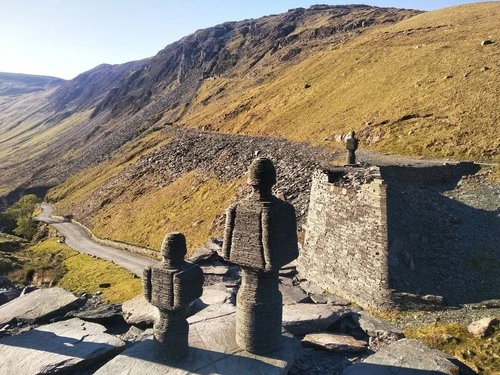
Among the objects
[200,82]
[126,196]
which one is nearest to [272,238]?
[126,196]

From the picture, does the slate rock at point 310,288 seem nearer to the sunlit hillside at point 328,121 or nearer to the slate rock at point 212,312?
the slate rock at point 212,312

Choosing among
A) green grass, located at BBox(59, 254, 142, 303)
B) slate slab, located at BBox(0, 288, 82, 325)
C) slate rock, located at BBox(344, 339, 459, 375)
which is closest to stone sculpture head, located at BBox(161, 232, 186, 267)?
slate rock, located at BBox(344, 339, 459, 375)

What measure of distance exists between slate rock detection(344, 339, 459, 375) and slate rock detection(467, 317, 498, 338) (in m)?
2.78

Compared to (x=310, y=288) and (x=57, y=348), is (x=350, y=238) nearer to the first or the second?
(x=310, y=288)

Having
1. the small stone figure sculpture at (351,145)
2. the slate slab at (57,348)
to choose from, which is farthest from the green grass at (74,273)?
the small stone figure sculpture at (351,145)

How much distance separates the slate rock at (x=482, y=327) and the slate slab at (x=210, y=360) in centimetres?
634

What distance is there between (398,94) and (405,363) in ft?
153

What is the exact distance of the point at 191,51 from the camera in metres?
183

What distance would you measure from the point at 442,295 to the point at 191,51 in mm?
182672

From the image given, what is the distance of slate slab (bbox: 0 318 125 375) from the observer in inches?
419

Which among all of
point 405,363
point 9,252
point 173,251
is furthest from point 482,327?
point 9,252

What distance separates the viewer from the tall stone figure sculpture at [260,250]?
9547 millimetres

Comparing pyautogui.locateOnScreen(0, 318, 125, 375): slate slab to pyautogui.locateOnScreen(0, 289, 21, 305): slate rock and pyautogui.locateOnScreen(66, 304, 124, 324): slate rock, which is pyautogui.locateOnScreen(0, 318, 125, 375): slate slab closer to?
pyautogui.locateOnScreen(66, 304, 124, 324): slate rock

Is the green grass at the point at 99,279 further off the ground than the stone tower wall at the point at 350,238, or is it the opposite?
the stone tower wall at the point at 350,238
